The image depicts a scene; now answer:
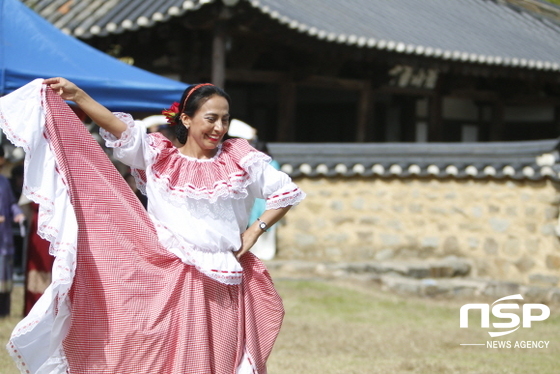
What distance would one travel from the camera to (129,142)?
3.39 meters

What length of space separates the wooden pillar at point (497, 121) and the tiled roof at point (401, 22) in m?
1.20

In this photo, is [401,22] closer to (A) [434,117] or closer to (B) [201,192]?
(A) [434,117]

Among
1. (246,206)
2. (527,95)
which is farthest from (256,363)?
(527,95)

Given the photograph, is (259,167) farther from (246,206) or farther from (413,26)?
(413,26)

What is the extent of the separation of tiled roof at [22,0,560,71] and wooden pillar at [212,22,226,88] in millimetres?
503

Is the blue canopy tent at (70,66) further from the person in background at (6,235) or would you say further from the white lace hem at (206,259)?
the white lace hem at (206,259)

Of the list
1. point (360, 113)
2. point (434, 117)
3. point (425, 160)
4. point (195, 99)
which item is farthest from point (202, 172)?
point (434, 117)

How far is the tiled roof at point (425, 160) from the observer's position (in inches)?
365

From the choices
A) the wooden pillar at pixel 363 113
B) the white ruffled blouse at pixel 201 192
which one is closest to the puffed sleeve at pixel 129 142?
the white ruffled blouse at pixel 201 192

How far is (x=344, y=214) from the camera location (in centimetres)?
1001

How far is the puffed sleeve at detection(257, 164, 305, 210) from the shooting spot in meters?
3.52

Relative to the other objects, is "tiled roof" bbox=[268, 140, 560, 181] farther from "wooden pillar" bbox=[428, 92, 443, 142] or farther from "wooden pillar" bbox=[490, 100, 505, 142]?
"wooden pillar" bbox=[490, 100, 505, 142]

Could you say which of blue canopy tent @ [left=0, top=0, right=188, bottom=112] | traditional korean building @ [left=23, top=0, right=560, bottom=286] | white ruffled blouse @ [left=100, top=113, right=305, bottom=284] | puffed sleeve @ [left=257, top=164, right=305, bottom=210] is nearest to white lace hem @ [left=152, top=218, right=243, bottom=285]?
white ruffled blouse @ [left=100, top=113, right=305, bottom=284]

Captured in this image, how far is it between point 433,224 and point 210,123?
671 cm
